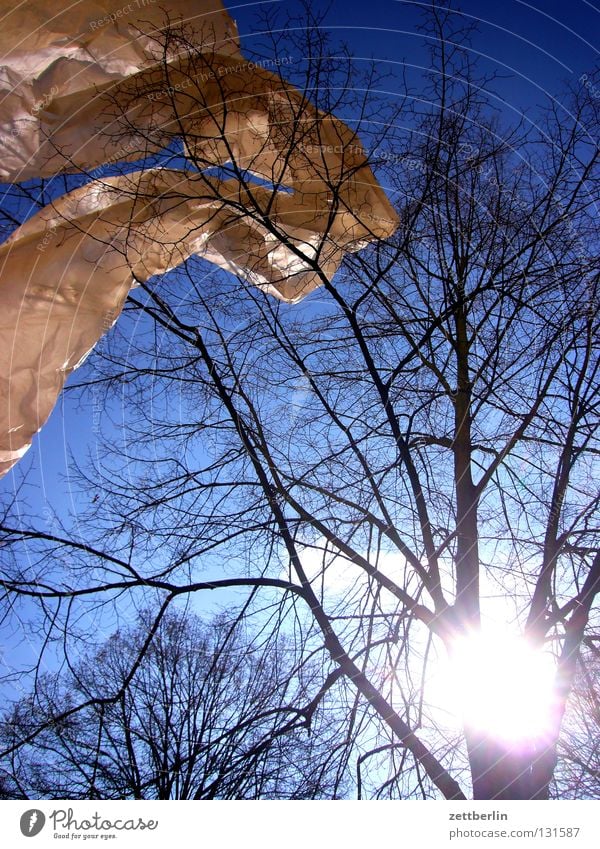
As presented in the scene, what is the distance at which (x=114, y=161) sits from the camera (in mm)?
5621

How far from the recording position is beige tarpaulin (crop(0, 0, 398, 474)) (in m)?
5.37

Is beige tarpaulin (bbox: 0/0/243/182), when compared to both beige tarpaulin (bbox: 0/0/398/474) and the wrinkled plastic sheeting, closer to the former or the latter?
beige tarpaulin (bbox: 0/0/398/474)

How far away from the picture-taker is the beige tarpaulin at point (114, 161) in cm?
537

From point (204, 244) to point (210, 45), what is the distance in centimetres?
179

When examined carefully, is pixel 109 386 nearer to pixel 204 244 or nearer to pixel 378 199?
pixel 204 244

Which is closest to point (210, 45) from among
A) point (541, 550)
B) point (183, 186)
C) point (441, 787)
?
point (183, 186)
